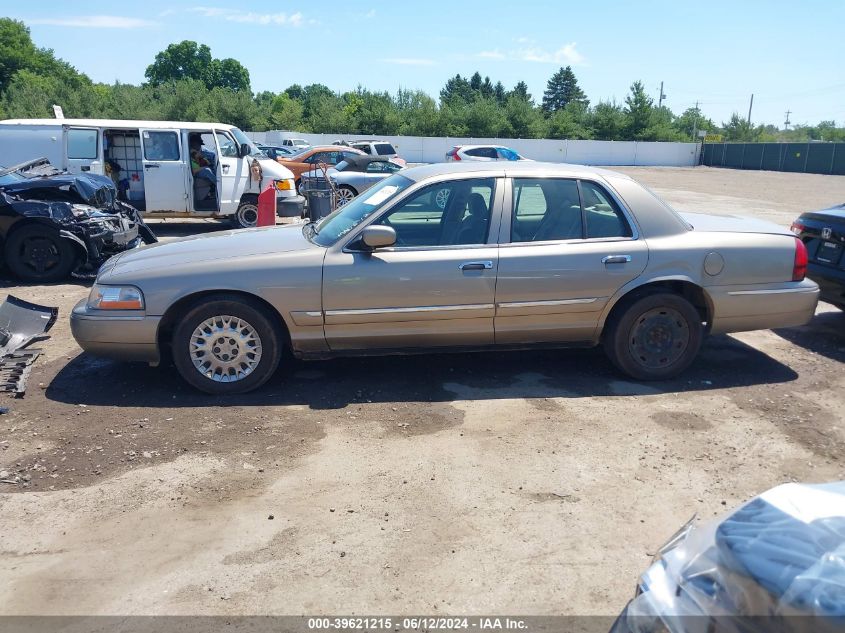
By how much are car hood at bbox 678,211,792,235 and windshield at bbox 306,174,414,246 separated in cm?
246

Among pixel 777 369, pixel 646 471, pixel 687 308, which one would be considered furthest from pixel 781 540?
pixel 777 369

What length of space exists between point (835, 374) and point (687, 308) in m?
1.60

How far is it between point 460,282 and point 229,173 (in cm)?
918

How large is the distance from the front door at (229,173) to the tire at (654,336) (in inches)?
370

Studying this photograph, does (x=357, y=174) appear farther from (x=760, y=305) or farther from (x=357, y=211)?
(x=760, y=305)

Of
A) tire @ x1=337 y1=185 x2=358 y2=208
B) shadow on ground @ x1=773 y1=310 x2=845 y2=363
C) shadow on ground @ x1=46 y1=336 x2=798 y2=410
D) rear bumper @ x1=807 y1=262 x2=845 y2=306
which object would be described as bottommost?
shadow on ground @ x1=46 y1=336 x2=798 y2=410

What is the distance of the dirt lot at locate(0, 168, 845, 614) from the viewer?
320 cm

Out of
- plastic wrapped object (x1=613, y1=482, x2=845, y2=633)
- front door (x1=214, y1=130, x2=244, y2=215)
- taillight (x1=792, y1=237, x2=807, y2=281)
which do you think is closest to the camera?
plastic wrapped object (x1=613, y1=482, x2=845, y2=633)

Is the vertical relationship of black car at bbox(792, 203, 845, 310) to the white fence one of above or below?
below

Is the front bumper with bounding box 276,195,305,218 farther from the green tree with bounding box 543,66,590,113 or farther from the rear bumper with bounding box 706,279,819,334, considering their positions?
the green tree with bounding box 543,66,590,113

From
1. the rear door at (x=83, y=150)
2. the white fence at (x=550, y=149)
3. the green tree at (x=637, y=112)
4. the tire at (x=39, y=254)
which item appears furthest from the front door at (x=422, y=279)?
the green tree at (x=637, y=112)

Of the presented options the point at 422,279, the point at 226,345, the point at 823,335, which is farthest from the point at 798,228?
the point at 226,345

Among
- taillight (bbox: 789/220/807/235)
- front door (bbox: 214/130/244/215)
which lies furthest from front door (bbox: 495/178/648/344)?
front door (bbox: 214/130/244/215)

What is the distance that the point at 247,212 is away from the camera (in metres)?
13.6
